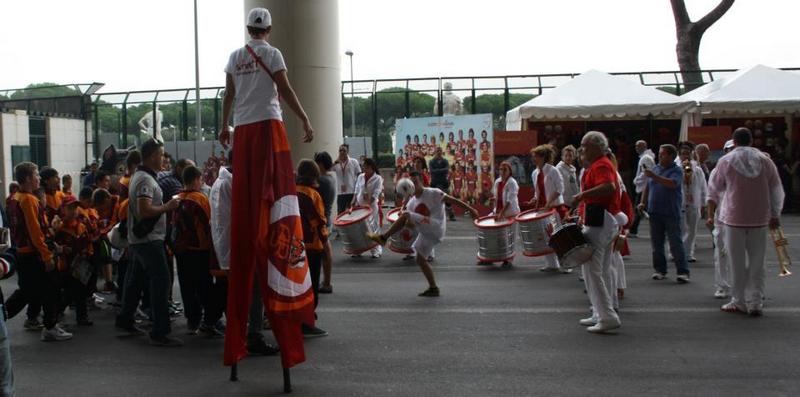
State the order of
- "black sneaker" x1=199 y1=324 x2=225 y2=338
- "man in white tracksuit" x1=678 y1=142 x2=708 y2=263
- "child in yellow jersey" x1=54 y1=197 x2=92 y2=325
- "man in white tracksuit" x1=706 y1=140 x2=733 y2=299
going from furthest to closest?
"man in white tracksuit" x1=678 y1=142 x2=708 y2=263 < "man in white tracksuit" x1=706 y1=140 x2=733 y2=299 < "child in yellow jersey" x1=54 y1=197 x2=92 y2=325 < "black sneaker" x1=199 y1=324 x2=225 y2=338

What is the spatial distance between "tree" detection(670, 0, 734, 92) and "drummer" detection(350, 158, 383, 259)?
18364 millimetres

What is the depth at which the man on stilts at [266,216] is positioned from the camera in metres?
6.52

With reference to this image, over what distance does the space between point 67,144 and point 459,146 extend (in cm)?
1826

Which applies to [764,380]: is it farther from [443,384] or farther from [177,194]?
[177,194]

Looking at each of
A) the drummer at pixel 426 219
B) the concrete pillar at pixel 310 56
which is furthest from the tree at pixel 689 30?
the drummer at pixel 426 219

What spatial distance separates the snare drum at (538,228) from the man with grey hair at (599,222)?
4.11 meters

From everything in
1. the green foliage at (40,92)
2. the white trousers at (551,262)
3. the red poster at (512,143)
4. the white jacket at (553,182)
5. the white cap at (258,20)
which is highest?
the green foliage at (40,92)

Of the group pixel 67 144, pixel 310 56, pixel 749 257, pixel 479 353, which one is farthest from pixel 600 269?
pixel 67 144

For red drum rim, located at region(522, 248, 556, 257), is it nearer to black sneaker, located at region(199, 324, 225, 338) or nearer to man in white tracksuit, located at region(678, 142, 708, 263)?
man in white tracksuit, located at region(678, 142, 708, 263)

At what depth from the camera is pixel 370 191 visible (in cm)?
1557

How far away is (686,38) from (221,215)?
1040 inches

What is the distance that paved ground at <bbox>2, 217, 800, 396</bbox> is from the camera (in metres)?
6.77

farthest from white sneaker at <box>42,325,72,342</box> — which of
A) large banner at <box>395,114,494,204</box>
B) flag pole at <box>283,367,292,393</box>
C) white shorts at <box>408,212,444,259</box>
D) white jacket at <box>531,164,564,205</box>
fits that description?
large banner at <box>395,114,494,204</box>

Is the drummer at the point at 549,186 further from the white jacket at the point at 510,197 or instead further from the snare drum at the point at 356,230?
the snare drum at the point at 356,230
